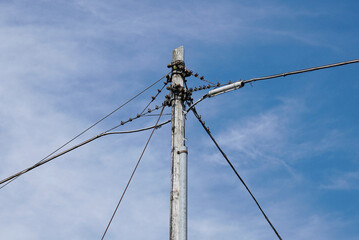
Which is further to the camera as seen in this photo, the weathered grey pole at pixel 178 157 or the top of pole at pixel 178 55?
the top of pole at pixel 178 55

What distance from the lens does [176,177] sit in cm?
909

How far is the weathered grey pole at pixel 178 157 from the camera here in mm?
7574

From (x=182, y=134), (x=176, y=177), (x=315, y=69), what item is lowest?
(x=176, y=177)

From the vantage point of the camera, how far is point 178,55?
10797 millimetres

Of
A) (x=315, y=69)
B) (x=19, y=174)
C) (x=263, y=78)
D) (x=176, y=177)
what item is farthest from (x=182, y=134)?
(x=19, y=174)

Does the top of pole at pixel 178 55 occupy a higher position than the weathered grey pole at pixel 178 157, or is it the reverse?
the top of pole at pixel 178 55

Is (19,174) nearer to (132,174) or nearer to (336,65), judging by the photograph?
(132,174)

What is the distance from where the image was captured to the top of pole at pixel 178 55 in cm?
1071

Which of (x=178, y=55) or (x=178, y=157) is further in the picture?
(x=178, y=55)

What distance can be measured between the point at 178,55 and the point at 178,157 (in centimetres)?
262

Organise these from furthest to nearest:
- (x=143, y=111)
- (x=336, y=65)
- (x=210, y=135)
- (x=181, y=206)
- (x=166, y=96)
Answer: (x=143, y=111)
(x=210, y=135)
(x=166, y=96)
(x=336, y=65)
(x=181, y=206)

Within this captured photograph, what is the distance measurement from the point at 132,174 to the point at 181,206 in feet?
13.2

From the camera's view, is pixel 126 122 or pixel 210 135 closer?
pixel 210 135

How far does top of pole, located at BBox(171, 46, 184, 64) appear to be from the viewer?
10715mm
